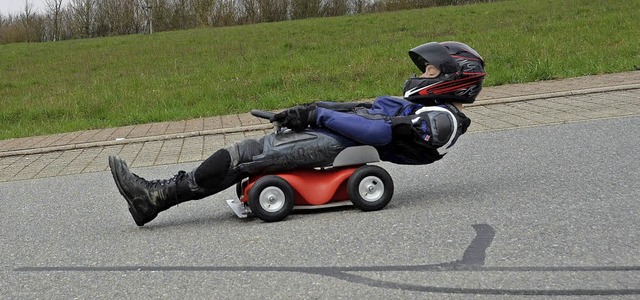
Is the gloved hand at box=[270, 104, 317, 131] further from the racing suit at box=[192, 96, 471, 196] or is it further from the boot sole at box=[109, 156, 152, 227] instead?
the boot sole at box=[109, 156, 152, 227]

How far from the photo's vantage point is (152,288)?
379cm

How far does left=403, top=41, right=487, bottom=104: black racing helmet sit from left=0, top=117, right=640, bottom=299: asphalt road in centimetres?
68

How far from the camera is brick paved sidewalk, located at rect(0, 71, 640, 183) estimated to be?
8.06 metres

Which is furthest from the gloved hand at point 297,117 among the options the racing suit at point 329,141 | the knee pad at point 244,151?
the knee pad at point 244,151

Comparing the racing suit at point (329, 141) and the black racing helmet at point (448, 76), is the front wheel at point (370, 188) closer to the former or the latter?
the racing suit at point (329, 141)

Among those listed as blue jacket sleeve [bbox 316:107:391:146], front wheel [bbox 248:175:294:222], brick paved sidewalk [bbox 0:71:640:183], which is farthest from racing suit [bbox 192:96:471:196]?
brick paved sidewalk [bbox 0:71:640:183]

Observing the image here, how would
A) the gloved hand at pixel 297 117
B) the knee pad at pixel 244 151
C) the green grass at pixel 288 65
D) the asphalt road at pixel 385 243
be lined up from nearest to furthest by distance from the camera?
the asphalt road at pixel 385 243, the gloved hand at pixel 297 117, the knee pad at pixel 244 151, the green grass at pixel 288 65

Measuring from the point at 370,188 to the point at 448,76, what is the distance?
83cm

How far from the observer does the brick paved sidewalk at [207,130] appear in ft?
26.5

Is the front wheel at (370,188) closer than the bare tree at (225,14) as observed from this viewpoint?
Yes

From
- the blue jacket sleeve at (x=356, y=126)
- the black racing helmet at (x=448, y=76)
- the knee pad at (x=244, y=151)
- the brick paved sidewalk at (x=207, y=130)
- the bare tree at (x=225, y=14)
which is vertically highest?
the bare tree at (x=225, y=14)

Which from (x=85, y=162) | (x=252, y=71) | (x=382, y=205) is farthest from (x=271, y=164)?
(x=252, y=71)

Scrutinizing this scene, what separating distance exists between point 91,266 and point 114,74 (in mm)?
15343

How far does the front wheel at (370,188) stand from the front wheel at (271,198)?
0.37 meters
